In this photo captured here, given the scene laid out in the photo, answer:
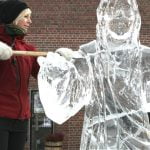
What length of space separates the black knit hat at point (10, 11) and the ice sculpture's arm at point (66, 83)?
1.58 ft

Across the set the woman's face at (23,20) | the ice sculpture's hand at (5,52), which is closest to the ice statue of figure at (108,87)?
the ice sculpture's hand at (5,52)

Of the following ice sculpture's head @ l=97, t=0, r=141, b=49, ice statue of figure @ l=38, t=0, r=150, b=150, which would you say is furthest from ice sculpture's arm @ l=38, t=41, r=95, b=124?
ice sculpture's head @ l=97, t=0, r=141, b=49

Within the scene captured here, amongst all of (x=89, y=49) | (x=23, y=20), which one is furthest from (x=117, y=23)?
(x=23, y=20)

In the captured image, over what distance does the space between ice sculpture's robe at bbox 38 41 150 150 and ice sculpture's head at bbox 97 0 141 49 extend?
74 millimetres

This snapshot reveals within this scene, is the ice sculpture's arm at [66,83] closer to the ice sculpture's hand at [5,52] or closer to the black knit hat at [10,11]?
the ice sculpture's hand at [5,52]

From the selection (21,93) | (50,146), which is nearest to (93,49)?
(21,93)

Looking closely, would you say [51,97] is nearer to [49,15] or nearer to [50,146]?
[50,146]

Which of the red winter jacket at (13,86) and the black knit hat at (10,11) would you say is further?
the black knit hat at (10,11)

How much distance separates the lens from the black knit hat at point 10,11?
380cm

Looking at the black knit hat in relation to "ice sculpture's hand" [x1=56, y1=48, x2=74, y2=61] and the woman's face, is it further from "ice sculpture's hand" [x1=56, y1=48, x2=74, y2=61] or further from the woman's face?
"ice sculpture's hand" [x1=56, y1=48, x2=74, y2=61]

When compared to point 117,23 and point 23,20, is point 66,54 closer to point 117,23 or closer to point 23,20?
point 23,20

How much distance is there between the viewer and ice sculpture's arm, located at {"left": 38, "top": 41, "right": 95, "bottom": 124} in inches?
137

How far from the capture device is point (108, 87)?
11.3 feet

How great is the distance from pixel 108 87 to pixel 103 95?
6 cm
